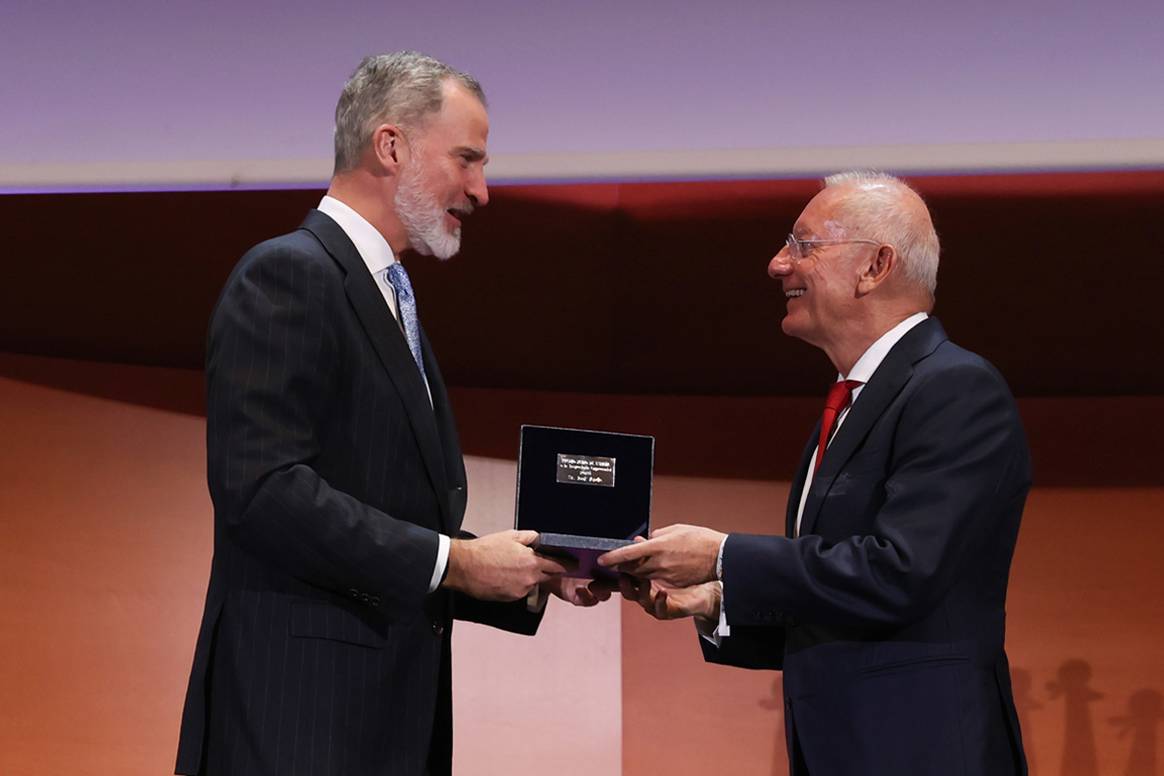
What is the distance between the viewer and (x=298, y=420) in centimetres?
170

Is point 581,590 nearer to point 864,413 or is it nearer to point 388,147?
point 864,413

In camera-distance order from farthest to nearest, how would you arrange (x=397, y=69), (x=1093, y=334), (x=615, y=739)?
(x=615, y=739) < (x=1093, y=334) < (x=397, y=69)

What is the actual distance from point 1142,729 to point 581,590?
1.95 meters

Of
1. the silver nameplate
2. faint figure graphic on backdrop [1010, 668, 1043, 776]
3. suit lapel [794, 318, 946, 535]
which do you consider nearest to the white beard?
the silver nameplate

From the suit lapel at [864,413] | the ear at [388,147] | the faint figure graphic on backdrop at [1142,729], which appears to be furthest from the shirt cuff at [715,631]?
the faint figure graphic on backdrop at [1142,729]

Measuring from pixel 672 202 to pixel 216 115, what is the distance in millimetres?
1148

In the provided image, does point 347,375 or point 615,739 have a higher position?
point 347,375

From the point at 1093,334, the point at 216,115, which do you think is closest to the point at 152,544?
the point at 216,115

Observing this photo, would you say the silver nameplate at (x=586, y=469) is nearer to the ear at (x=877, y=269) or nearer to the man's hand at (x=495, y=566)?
the man's hand at (x=495, y=566)

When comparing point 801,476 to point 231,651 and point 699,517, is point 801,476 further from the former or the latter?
point 699,517

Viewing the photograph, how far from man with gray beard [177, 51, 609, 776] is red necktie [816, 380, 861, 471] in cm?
52

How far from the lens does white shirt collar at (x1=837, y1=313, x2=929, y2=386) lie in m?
2.10

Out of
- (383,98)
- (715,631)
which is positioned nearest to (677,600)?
(715,631)

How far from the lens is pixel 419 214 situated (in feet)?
6.59
